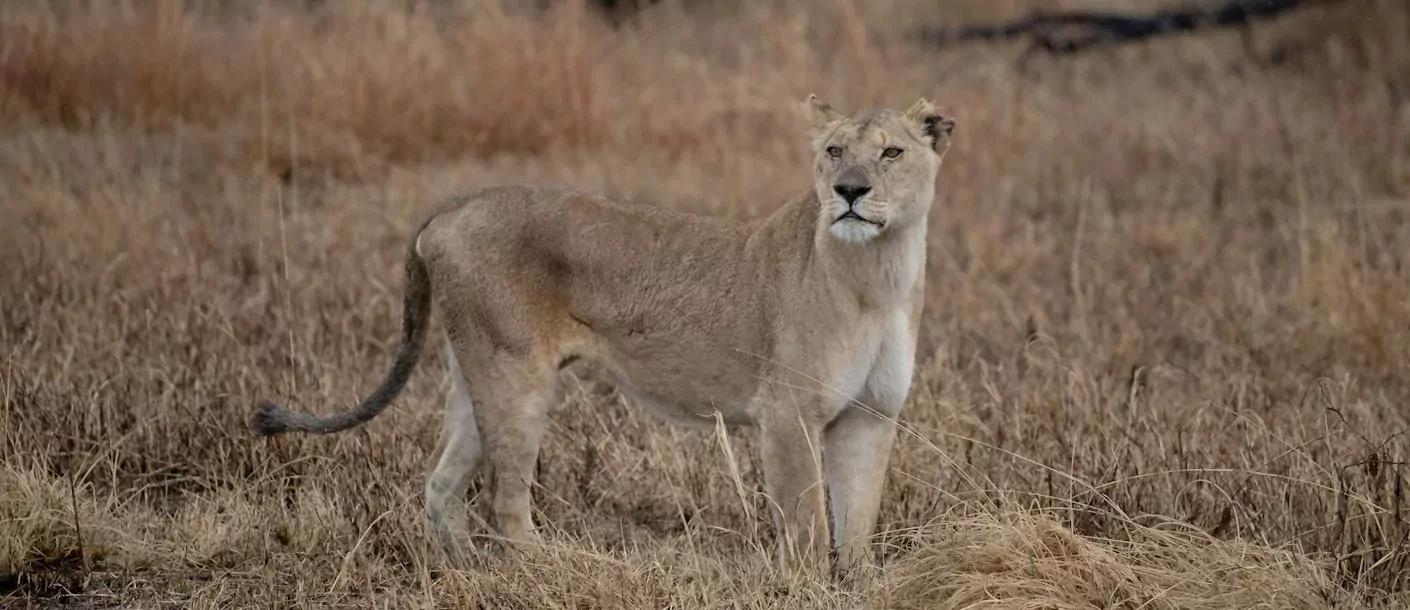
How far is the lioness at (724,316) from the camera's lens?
14.4 ft

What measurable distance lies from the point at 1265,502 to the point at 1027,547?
0.99m

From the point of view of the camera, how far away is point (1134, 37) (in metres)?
12.1

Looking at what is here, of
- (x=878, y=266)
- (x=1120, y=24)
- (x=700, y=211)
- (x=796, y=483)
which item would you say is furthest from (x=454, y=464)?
(x=1120, y=24)

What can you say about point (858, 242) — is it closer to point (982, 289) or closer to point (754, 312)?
point (754, 312)

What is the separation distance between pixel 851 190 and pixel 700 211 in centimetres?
506

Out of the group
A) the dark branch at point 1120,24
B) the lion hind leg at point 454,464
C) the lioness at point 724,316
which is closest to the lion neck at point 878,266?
the lioness at point 724,316

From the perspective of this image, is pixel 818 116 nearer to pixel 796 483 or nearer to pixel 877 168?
pixel 877 168

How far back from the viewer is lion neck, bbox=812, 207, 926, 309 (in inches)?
174

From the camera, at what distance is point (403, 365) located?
15.9 feet

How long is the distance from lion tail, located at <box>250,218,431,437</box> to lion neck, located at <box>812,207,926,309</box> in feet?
3.68

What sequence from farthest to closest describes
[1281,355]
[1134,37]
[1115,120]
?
[1134,37]
[1115,120]
[1281,355]

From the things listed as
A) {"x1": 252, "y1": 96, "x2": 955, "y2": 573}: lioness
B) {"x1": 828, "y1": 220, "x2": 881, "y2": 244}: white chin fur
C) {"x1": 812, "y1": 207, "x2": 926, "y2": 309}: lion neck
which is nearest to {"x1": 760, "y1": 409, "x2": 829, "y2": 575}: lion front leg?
{"x1": 252, "y1": 96, "x2": 955, "y2": 573}: lioness

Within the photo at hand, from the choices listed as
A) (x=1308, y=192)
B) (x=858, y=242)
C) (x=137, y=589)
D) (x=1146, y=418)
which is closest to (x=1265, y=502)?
(x=1146, y=418)

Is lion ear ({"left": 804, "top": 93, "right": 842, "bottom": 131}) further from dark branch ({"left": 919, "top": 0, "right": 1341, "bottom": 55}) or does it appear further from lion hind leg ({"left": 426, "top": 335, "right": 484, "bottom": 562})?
dark branch ({"left": 919, "top": 0, "right": 1341, "bottom": 55})
